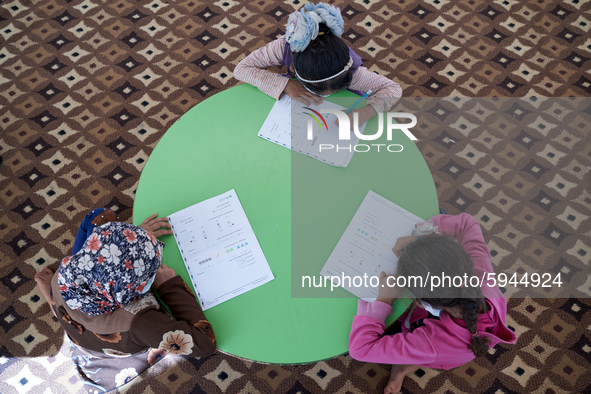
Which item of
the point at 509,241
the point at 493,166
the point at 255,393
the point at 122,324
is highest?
the point at 122,324

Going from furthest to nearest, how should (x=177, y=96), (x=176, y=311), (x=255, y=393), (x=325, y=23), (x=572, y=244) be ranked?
(x=177, y=96) < (x=572, y=244) < (x=255, y=393) < (x=325, y=23) < (x=176, y=311)

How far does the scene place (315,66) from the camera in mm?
1223

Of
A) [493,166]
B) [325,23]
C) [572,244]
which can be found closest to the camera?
[325,23]

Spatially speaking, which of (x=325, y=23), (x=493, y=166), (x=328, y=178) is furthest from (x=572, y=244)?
(x=325, y=23)

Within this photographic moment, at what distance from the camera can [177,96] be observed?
206 centimetres

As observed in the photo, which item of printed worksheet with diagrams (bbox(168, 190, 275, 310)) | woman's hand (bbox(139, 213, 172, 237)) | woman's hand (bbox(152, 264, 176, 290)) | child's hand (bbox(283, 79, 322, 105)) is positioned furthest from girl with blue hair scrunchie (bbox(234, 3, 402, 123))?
woman's hand (bbox(152, 264, 176, 290))

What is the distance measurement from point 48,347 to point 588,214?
93.6 inches

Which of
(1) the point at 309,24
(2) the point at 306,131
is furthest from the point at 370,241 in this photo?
(1) the point at 309,24

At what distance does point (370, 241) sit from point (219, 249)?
43 centimetres

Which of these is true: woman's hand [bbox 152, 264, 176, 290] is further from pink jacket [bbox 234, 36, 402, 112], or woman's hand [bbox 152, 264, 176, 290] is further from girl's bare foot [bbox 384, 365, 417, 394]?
girl's bare foot [bbox 384, 365, 417, 394]

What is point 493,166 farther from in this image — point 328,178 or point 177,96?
point 177,96

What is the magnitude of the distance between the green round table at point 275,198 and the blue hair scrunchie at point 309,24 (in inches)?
8.1

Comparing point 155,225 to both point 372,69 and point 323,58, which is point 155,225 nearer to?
point 323,58

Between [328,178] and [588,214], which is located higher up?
[328,178]
